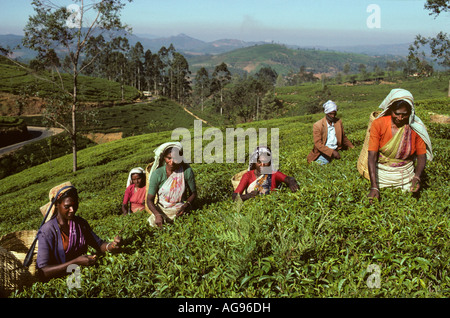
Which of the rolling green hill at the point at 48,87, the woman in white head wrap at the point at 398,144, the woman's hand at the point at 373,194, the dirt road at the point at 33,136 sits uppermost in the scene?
the rolling green hill at the point at 48,87

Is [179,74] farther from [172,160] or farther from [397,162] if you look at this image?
[397,162]

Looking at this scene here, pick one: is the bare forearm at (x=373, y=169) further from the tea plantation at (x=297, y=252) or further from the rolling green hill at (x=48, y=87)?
the rolling green hill at (x=48, y=87)

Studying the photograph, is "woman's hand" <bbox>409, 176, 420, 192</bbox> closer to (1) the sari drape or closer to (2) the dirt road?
(1) the sari drape

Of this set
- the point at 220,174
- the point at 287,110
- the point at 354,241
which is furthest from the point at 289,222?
the point at 287,110

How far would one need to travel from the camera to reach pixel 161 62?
78.9m

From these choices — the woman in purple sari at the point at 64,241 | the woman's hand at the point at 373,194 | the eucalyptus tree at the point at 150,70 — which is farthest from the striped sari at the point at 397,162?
the eucalyptus tree at the point at 150,70

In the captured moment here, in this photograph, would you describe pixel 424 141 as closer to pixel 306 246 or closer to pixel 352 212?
pixel 352 212

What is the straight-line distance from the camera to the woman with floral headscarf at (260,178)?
183 inches

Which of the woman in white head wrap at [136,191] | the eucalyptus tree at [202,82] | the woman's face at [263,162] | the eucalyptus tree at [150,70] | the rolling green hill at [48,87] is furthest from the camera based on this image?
the eucalyptus tree at [202,82]

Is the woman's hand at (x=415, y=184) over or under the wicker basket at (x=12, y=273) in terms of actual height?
over

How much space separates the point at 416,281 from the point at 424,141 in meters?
2.16

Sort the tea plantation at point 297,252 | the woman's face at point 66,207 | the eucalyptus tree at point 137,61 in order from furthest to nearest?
the eucalyptus tree at point 137,61 → the woman's face at point 66,207 → the tea plantation at point 297,252

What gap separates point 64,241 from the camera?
3473 mm

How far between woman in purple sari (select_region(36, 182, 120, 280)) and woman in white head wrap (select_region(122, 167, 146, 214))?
276 cm
